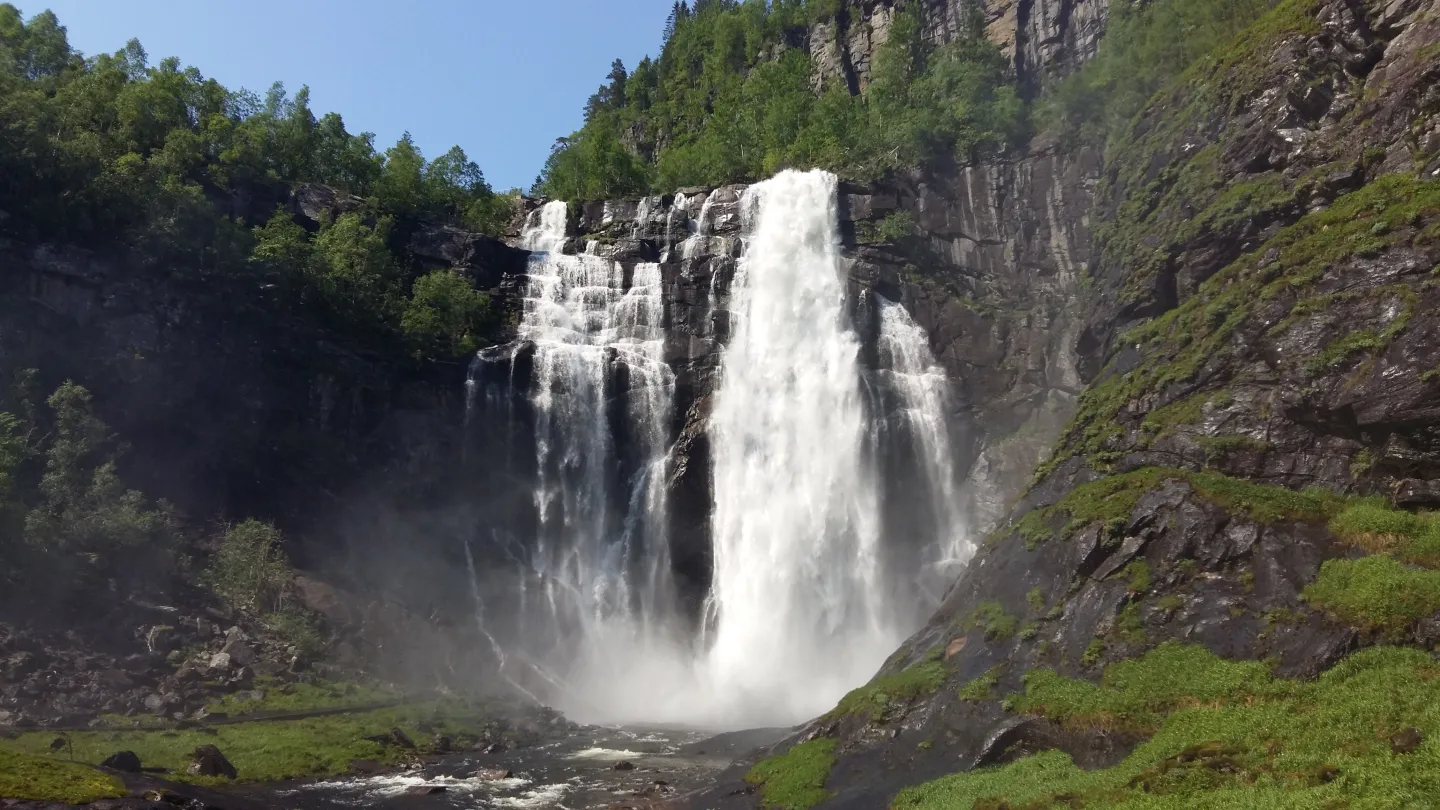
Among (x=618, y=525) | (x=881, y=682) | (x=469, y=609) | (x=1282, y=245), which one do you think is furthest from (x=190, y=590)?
(x=1282, y=245)

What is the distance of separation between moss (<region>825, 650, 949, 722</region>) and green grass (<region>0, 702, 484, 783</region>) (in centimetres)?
1543

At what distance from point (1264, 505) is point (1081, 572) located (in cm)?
475

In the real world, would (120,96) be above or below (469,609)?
above

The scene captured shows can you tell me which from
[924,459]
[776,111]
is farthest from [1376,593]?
[776,111]

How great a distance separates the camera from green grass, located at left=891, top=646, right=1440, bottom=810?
529 inches

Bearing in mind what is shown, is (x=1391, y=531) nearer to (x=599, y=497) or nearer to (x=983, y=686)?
(x=983, y=686)

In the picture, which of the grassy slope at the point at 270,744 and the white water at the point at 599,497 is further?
the white water at the point at 599,497

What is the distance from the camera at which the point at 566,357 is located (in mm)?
52656

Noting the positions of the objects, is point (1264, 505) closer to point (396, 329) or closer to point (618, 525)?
point (618, 525)

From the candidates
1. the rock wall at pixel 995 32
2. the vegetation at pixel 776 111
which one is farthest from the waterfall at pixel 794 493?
the rock wall at pixel 995 32

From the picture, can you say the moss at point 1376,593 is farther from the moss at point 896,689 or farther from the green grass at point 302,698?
the green grass at point 302,698

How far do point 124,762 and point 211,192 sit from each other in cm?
4041

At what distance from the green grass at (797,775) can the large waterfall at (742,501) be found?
14.8m

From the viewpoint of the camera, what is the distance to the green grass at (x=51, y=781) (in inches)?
778
